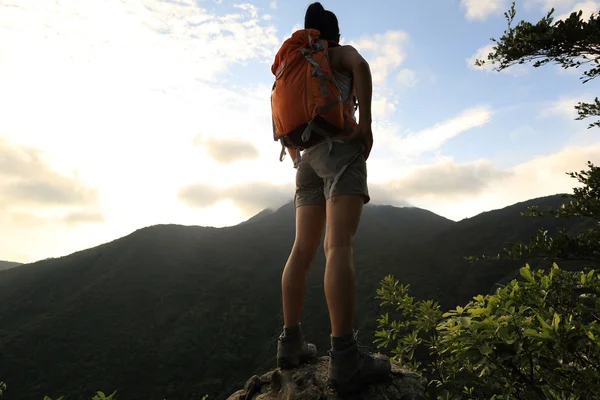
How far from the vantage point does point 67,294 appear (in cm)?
4753

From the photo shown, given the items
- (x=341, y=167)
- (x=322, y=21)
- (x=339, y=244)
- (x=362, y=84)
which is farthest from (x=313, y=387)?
(x=322, y=21)

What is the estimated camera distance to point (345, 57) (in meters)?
2.81

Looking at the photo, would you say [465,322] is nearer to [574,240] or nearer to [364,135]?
[364,135]

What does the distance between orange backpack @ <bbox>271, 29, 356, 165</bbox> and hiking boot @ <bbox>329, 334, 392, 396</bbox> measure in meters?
1.61

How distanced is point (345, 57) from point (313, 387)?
2605 millimetres

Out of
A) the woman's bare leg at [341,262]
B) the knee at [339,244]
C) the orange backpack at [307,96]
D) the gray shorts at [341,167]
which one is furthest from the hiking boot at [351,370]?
the orange backpack at [307,96]

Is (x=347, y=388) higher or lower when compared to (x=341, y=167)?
lower

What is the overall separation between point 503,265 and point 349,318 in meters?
48.8

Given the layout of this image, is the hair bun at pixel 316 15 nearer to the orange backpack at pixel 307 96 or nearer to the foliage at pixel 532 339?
the orange backpack at pixel 307 96

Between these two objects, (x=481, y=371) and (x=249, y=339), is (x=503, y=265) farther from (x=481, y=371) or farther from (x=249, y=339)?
(x=481, y=371)

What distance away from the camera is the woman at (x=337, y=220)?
2527 mm

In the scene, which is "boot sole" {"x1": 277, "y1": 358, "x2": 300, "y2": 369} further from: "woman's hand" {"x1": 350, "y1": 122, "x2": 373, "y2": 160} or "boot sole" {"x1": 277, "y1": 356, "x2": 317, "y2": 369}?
"woman's hand" {"x1": 350, "y1": 122, "x2": 373, "y2": 160}

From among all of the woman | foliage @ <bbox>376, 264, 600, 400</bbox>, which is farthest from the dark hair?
foliage @ <bbox>376, 264, 600, 400</bbox>

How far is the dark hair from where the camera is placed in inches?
122
